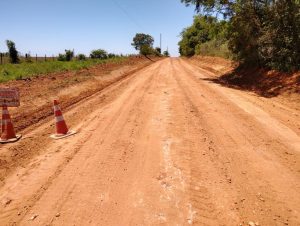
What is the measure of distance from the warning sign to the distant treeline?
11.4m

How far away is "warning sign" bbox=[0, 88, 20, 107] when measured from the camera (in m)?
6.34

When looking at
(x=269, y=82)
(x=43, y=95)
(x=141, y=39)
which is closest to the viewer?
(x=43, y=95)

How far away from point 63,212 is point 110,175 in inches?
39.9

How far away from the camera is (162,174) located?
431 cm

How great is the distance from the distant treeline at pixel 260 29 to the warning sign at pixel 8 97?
37.4ft

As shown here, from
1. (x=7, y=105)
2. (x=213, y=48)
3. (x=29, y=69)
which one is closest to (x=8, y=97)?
(x=7, y=105)

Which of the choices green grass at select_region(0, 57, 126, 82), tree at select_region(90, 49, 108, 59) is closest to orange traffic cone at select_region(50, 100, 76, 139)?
green grass at select_region(0, 57, 126, 82)

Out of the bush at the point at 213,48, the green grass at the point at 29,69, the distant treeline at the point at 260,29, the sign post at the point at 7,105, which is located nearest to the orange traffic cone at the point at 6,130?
the sign post at the point at 7,105

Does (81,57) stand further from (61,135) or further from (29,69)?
(61,135)

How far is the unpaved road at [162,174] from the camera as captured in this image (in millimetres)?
3387

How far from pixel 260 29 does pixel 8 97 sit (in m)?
13.1

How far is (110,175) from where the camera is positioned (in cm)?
433

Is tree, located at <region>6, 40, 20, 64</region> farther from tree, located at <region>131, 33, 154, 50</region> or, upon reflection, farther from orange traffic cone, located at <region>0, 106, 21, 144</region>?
tree, located at <region>131, 33, 154, 50</region>

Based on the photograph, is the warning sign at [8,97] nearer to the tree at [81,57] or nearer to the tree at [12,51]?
the tree at [12,51]
